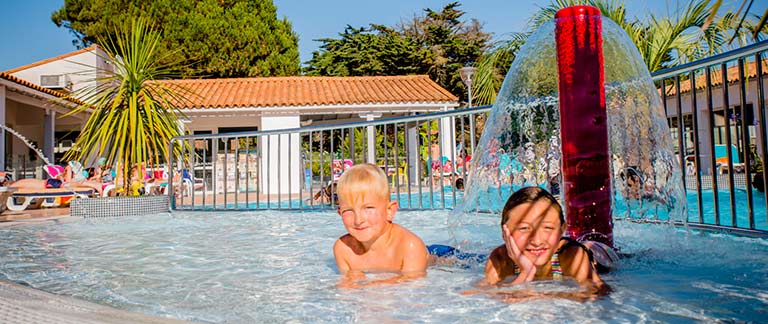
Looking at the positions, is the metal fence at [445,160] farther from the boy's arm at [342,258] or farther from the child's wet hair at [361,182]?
the boy's arm at [342,258]

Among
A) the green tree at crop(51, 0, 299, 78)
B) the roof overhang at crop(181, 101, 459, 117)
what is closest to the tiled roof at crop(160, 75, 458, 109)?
the roof overhang at crop(181, 101, 459, 117)

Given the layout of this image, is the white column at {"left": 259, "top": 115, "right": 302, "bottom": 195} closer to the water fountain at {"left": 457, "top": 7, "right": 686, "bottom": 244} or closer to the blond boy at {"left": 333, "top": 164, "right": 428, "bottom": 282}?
the water fountain at {"left": 457, "top": 7, "right": 686, "bottom": 244}

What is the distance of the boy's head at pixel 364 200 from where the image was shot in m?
2.58

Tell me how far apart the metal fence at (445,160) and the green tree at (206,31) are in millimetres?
5809

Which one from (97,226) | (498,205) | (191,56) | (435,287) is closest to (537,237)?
(435,287)

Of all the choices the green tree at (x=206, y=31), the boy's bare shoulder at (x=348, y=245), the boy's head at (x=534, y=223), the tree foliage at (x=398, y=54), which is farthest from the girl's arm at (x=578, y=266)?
the tree foliage at (x=398, y=54)

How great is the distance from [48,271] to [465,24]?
32.0 metres

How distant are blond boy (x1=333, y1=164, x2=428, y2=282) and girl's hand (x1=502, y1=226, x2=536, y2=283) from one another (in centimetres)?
63

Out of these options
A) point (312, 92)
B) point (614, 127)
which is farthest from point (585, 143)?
point (312, 92)

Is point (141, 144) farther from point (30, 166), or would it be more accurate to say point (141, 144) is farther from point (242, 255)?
point (30, 166)

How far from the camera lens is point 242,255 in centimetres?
389

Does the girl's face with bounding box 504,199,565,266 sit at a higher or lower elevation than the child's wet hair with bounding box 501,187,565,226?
lower

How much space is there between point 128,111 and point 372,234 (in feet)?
19.3

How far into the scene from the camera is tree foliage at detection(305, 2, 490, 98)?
2966cm
